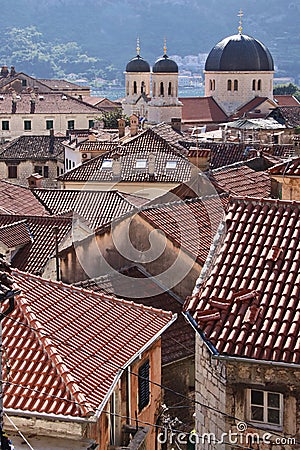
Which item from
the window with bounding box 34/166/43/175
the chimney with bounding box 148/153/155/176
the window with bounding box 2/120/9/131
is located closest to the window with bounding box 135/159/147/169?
the chimney with bounding box 148/153/155/176

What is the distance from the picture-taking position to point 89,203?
29938 mm

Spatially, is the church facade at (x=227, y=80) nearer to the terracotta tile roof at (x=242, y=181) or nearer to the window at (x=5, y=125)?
the window at (x=5, y=125)

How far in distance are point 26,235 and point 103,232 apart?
8.24 ft

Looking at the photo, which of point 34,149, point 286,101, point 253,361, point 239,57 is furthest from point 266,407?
point 286,101

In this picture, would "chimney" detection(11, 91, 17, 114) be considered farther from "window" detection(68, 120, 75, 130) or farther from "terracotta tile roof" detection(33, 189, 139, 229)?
"terracotta tile roof" detection(33, 189, 139, 229)

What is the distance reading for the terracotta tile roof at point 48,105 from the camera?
86562mm

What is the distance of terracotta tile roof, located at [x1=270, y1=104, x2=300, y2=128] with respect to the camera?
89.2 m

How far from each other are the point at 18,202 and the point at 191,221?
9994mm

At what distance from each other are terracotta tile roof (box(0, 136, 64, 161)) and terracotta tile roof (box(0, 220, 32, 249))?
3994 centimetres

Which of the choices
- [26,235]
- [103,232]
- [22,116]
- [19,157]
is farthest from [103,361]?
[22,116]

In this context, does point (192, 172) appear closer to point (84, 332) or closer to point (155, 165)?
point (155, 165)

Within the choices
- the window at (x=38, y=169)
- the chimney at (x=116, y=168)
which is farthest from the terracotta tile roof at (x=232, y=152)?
the window at (x=38, y=169)

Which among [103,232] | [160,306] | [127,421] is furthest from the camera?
[103,232]

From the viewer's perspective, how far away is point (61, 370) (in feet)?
37.9
